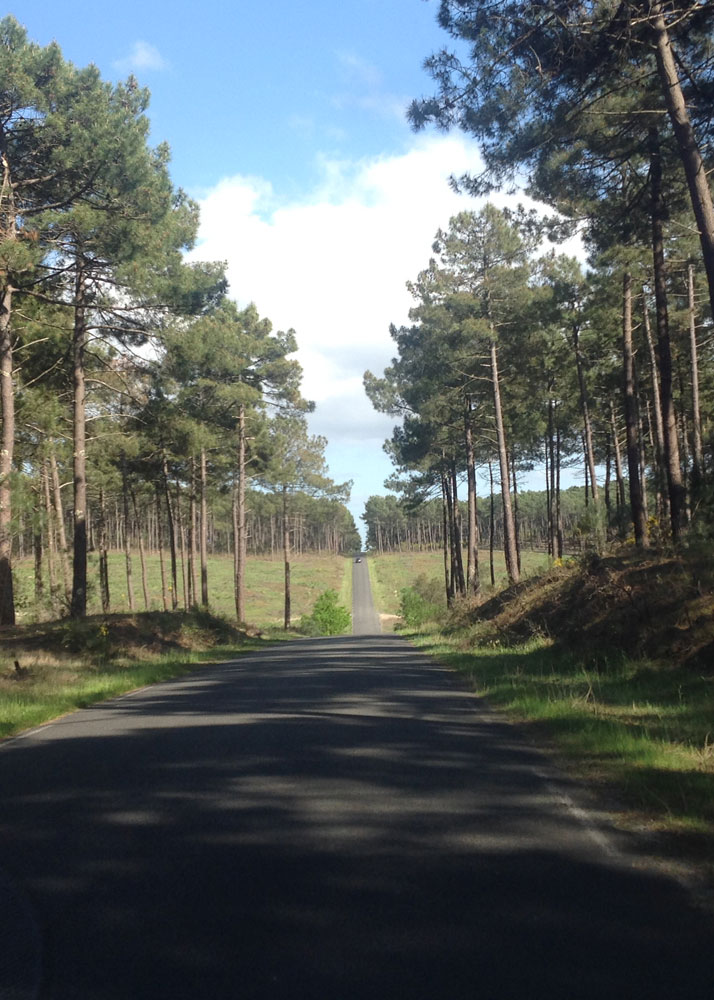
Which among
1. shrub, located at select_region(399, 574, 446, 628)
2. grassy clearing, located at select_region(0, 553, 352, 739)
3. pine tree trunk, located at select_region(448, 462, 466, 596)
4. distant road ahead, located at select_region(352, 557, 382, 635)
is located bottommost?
distant road ahead, located at select_region(352, 557, 382, 635)

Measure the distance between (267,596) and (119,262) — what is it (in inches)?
2598

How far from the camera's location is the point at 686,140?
46.9 feet

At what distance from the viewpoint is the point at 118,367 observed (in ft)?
89.1

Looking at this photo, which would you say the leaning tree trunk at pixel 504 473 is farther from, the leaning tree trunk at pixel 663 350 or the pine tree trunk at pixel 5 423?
the pine tree trunk at pixel 5 423

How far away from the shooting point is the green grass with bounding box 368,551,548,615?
285 ft

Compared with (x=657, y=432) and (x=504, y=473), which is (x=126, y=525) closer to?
(x=504, y=473)

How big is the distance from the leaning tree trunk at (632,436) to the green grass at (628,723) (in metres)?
9.12

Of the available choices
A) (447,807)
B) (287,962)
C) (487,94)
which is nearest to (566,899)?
(287,962)

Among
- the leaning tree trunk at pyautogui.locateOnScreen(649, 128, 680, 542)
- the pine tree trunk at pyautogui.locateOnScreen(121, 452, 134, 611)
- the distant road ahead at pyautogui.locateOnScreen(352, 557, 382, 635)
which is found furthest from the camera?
the distant road ahead at pyautogui.locateOnScreen(352, 557, 382, 635)

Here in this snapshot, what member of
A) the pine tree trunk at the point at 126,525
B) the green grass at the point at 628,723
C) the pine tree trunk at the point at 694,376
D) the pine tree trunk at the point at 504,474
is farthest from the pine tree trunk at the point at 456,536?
the green grass at the point at 628,723

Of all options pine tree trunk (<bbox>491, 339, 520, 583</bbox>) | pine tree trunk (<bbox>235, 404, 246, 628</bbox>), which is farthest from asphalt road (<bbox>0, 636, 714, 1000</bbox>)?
pine tree trunk (<bbox>235, 404, 246, 628</bbox>)

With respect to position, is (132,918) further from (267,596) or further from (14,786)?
(267,596)

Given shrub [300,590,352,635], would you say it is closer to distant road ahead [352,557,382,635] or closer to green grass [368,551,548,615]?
distant road ahead [352,557,382,635]

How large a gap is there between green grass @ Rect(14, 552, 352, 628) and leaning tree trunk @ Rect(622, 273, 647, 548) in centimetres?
3398
